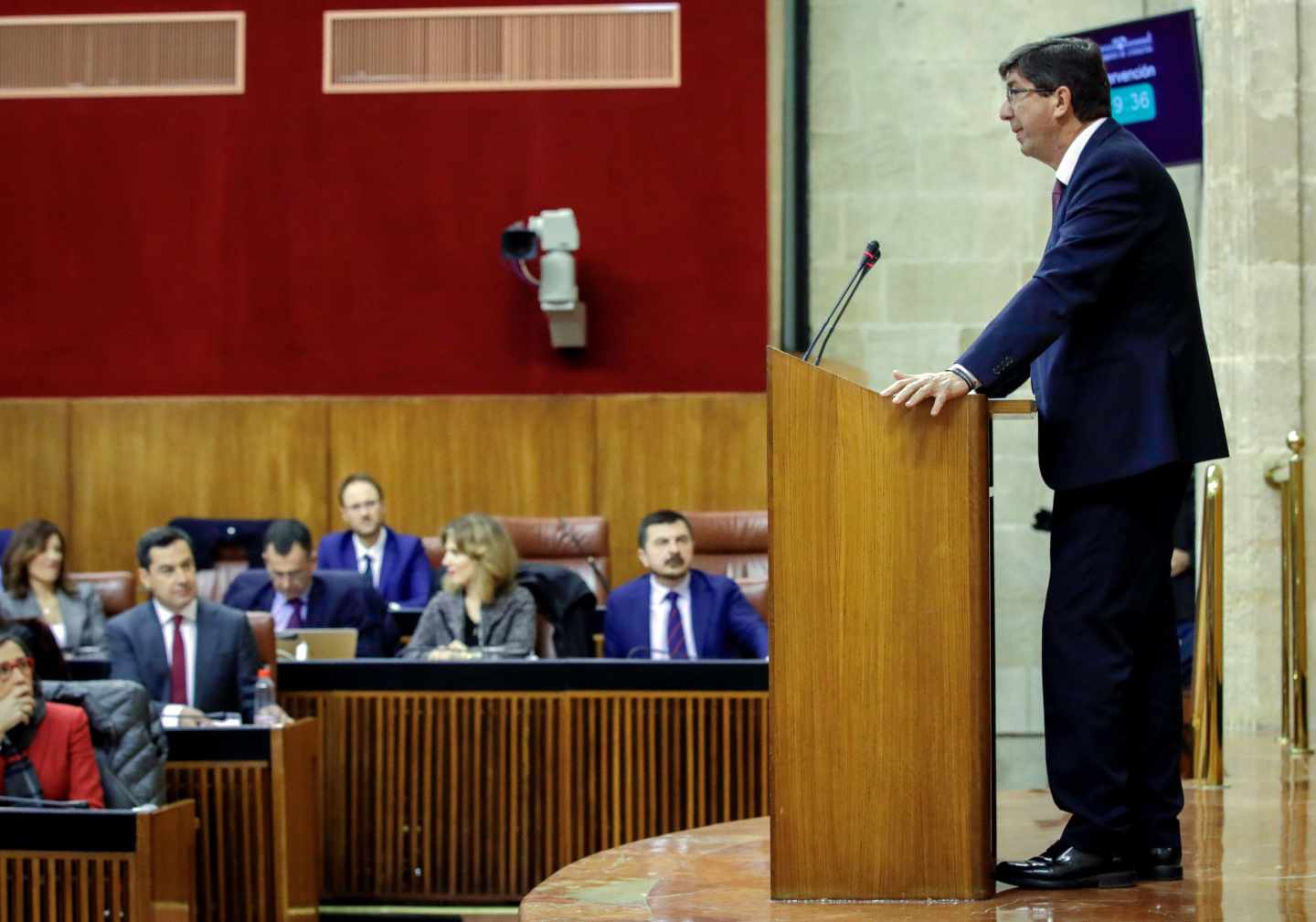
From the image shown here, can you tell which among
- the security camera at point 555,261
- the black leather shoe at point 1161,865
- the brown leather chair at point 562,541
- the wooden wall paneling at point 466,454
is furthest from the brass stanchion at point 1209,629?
the wooden wall paneling at point 466,454

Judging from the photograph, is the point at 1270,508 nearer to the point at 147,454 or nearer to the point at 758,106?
the point at 758,106

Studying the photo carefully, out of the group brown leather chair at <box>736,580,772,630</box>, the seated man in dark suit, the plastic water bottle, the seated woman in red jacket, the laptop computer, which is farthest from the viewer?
brown leather chair at <box>736,580,772,630</box>

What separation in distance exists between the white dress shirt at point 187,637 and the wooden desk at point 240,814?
502mm

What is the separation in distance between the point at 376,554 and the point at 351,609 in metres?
0.85

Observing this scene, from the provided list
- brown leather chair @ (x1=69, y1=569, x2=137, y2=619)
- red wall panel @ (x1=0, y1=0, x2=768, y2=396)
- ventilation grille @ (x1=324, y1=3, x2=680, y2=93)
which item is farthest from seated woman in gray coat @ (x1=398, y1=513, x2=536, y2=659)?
ventilation grille @ (x1=324, y1=3, x2=680, y2=93)

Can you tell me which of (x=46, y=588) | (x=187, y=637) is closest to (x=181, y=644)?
(x=187, y=637)

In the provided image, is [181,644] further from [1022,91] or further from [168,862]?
[1022,91]

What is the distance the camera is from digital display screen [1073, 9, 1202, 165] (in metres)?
5.83

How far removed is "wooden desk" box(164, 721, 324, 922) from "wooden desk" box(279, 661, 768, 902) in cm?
44

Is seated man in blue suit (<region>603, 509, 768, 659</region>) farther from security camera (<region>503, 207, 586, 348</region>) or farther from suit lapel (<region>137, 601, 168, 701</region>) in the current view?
security camera (<region>503, 207, 586, 348</region>)

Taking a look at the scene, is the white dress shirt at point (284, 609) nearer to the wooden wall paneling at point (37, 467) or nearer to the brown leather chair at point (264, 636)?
the brown leather chair at point (264, 636)

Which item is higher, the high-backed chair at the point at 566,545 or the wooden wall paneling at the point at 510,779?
the high-backed chair at the point at 566,545

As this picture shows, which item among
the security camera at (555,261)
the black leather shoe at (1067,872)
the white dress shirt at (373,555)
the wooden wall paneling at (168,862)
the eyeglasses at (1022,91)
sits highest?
the security camera at (555,261)

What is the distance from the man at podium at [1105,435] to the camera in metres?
2.31
